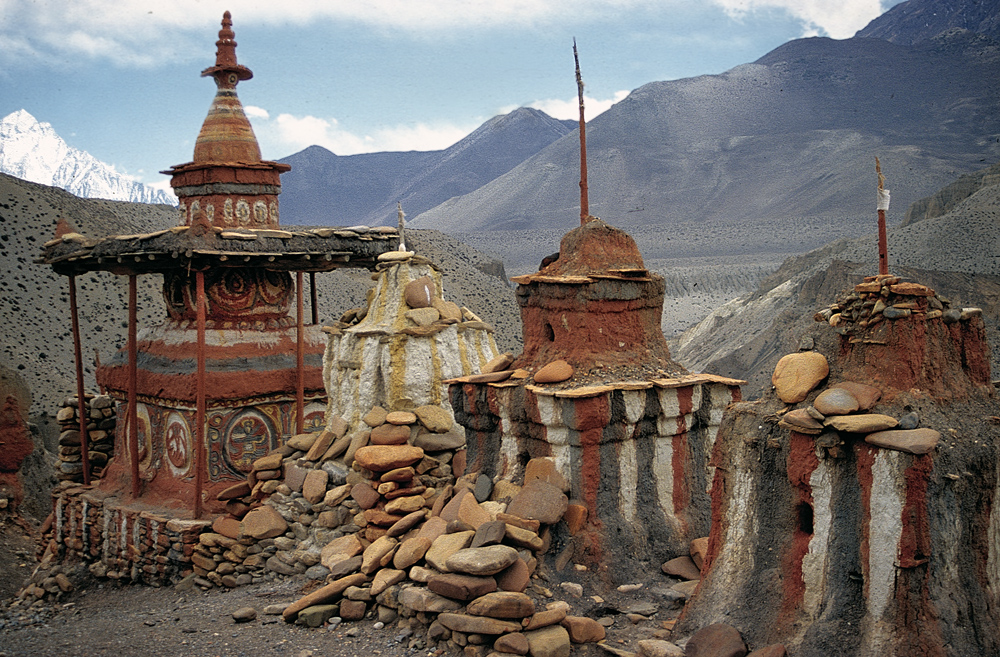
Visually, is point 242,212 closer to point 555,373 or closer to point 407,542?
point 555,373

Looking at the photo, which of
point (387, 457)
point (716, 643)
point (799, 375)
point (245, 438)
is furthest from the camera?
point (245, 438)

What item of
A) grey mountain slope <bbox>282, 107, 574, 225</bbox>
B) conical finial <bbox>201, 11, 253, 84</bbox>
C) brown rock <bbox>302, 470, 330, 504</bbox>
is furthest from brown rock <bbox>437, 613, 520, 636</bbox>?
grey mountain slope <bbox>282, 107, 574, 225</bbox>

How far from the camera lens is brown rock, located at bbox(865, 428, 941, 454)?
20.6ft

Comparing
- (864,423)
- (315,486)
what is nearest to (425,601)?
(315,486)

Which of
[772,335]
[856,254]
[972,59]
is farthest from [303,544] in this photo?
[972,59]

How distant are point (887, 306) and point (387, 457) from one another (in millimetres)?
5616

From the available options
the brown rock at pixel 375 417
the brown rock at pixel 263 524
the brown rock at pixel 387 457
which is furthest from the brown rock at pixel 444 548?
the brown rock at pixel 263 524

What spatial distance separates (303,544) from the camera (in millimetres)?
10930

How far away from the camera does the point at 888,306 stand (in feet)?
23.3

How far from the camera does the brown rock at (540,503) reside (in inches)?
351

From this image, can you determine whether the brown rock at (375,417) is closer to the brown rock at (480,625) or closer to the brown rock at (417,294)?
the brown rock at (417,294)

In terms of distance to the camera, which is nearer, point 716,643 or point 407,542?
point 716,643

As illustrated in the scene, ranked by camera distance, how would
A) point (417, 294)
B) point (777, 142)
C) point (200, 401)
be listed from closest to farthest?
point (417, 294), point (200, 401), point (777, 142)

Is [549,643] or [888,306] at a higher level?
[888,306]
